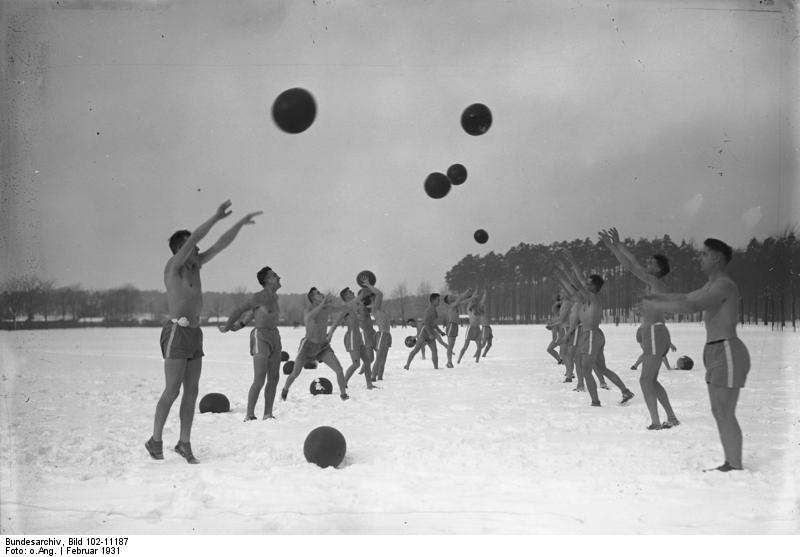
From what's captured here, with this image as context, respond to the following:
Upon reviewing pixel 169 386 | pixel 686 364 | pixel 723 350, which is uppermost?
pixel 723 350

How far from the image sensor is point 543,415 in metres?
9.29

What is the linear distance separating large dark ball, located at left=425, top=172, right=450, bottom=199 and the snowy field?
3.69 m

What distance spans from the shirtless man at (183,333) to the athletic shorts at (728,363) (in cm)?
434

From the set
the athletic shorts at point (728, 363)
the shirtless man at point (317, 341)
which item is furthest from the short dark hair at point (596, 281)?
the athletic shorts at point (728, 363)

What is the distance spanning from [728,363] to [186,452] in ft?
16.6

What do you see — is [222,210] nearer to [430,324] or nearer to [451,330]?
[430,324]

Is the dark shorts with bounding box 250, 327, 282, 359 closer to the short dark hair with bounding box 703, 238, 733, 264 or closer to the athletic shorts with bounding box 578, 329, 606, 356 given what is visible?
the athletic shorts with bounding box 578, 329, 606, 356

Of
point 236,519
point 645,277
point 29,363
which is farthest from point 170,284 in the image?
point 29,363

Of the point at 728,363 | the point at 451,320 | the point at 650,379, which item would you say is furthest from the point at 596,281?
the point at 451,320

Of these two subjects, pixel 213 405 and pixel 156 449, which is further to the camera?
pixel 213 405

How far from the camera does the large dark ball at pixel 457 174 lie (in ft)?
40.5

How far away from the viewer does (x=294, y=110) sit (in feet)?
24.3

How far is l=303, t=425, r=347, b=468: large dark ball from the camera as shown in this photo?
6.06 meters

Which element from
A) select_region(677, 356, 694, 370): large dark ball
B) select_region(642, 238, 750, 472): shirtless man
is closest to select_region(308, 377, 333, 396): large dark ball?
select_region(642, 238, 750, 472): shirtless man
